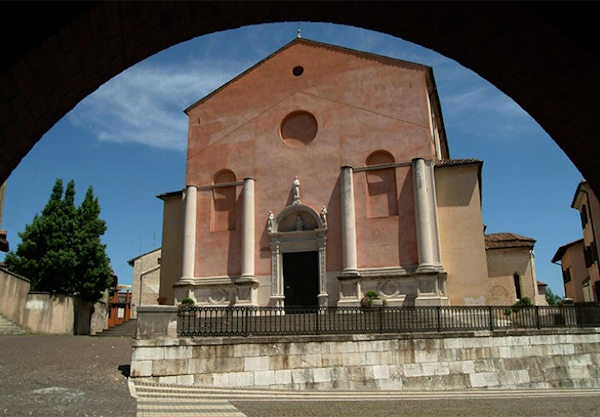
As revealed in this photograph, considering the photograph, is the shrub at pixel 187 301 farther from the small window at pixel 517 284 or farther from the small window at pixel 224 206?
the small window at pixel 517 284

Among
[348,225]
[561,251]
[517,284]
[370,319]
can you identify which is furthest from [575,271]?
[370,319]

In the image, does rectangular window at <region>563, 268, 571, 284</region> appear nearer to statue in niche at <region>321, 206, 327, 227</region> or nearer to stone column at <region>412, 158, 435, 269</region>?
stone column at <region>412, 158, 435, 269</region>

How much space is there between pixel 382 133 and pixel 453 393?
47.0 ft

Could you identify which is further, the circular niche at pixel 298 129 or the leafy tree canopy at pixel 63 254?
the leafy tree canopy at pixel 63 254

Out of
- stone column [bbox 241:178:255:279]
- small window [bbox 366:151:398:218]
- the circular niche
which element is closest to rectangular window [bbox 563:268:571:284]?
small window [bbox 366:151:398:218]

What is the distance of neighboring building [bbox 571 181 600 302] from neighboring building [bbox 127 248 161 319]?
119ft

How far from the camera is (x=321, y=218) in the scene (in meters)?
24.1

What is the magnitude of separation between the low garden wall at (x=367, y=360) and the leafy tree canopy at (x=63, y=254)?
20834 millimetres

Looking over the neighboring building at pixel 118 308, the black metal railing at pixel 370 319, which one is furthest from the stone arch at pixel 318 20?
the neighboring building at pixel 118 308

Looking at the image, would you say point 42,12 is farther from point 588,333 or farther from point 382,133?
point 382,133

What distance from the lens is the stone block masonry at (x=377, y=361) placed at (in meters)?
11.8

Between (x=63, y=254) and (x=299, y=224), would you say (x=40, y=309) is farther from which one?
(x=299, y=224)

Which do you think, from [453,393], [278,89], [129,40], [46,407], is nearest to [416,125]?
[278,89]

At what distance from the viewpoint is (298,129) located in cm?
2594
